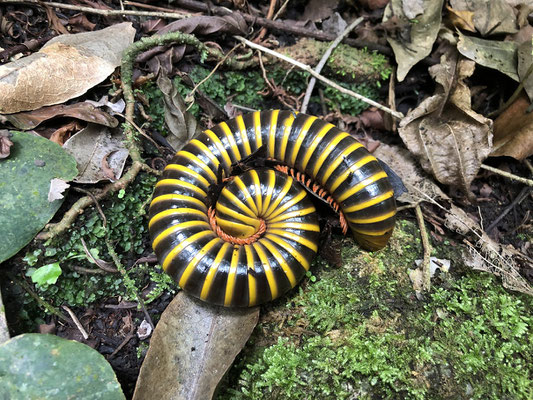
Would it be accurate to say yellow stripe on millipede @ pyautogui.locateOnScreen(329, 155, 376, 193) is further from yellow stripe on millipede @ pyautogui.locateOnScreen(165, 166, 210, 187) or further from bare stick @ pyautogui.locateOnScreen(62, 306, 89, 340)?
bare stick @ pyautogui.locateOnScreen(62, 306, 89, 340)

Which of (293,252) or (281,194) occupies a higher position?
(281,194)

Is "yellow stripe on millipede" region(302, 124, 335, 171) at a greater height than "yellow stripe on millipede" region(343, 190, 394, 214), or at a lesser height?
greater

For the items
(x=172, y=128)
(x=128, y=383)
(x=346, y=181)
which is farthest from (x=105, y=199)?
(x=346, y=181)

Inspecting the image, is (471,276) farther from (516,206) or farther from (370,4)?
(370,4)

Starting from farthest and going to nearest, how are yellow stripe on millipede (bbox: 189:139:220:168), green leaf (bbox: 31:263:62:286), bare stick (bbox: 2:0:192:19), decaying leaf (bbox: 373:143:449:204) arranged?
decaying leaf (bbox: 373:143:449:204)
bare stick (bbox: 2:0:192:19)
yellow stripe on millipede (bbox: 189:139:220:168)
green leaf (bbox: 31:263:62:286)

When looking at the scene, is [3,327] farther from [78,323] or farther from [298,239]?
[298,239]

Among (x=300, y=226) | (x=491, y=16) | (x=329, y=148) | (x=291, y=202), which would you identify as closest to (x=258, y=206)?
(x=291, y=202)

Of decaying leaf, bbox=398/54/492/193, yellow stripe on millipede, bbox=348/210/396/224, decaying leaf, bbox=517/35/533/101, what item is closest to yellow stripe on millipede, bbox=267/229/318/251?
yellow stripe on millipede, bbox=348/210/396/224

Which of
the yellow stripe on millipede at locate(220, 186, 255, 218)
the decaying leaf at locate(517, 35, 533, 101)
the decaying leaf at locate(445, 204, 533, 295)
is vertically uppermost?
the decaying leaf at locate(517, 35, 533, 101)
